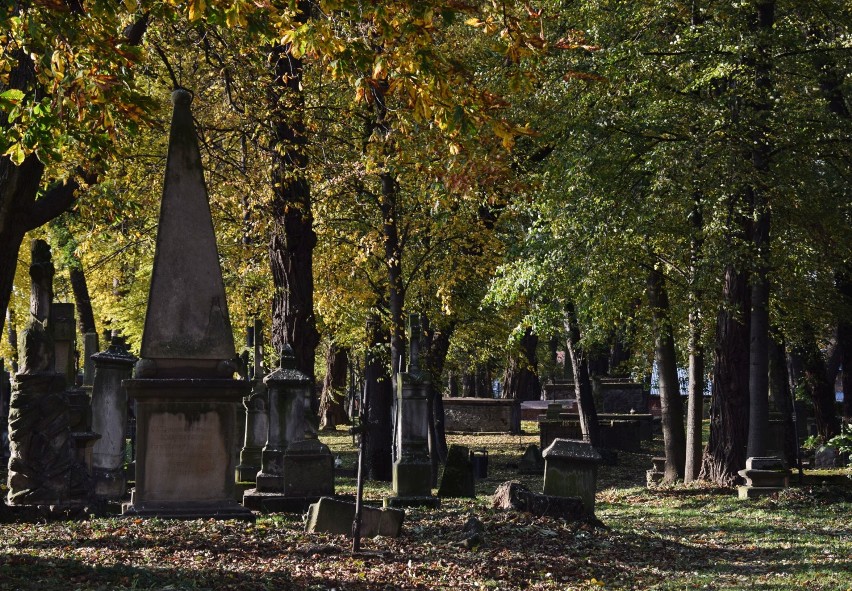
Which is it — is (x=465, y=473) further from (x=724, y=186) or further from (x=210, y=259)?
(x=210, y=259)

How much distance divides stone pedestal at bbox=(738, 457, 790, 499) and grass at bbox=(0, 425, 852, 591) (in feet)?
8.23

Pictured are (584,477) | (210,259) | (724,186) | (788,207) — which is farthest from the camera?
(788,207)

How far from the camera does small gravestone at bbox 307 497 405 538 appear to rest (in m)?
10.6

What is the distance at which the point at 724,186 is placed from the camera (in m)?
16.4

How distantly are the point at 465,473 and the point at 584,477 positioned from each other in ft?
10.7

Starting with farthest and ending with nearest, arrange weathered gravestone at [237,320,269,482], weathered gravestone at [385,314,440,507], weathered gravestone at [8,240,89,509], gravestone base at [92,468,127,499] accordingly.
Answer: weathered gravestone at [237,320,269,482] < weathered gravestone at [385,314,440,507] < gravestone base at [92,468,127,499] < weathered gravestone at [8,240,89,509]

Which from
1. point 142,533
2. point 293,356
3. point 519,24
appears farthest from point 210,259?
point 293,356

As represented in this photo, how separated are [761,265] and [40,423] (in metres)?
11.5

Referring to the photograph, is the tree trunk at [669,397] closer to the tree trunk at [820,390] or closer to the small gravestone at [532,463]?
the small gravestone at [532,463]

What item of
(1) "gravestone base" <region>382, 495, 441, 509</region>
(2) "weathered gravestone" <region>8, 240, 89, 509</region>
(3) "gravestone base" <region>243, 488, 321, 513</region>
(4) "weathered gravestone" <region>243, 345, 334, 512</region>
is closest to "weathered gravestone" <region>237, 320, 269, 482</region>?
(4) "weathered gravestone" <region>243, 345, 334, 512</region>

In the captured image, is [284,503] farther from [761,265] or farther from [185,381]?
[761,265]

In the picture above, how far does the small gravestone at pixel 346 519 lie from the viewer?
10.6 metres

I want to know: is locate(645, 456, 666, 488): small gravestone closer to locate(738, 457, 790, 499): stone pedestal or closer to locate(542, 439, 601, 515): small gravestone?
locate(738, 457, 790, 499): stone pedestal

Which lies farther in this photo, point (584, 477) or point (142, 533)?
point (584, 477)
